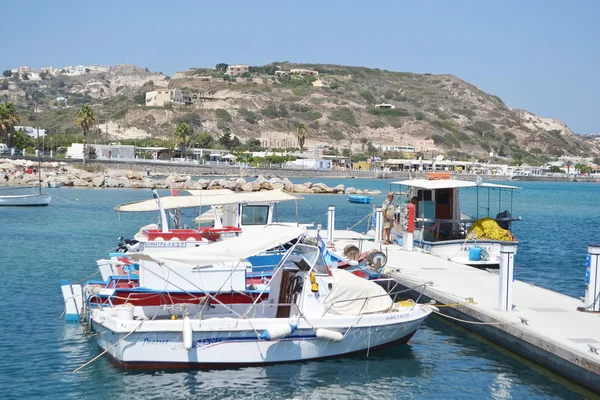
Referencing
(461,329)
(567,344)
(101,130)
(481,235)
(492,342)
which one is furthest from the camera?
(101,130)

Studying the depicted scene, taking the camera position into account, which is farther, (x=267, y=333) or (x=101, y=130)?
(x=101, y=130)

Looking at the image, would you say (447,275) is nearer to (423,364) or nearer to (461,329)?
(461,329)

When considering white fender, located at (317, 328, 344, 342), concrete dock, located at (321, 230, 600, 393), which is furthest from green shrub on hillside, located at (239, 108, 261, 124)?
white fender, located at (317, 328, 344, 342)

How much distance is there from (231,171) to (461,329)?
338 ft

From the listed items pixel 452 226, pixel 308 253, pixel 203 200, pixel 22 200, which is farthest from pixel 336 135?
pixel 308 253

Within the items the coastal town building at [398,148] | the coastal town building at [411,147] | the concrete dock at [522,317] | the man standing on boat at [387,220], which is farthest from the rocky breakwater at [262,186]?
the coastal town building at [411,147]

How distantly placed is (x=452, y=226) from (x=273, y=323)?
14.7 metres

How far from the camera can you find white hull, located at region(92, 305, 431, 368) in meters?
13.8

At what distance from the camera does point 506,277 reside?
53.0 feet

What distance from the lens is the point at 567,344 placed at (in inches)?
530

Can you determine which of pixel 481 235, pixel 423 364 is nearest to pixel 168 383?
pixel 423 364

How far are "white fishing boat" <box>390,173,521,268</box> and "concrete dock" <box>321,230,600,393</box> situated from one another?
2.55 meters

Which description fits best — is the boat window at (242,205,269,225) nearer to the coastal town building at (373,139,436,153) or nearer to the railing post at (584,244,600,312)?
the railing post at (584,244,600,312)

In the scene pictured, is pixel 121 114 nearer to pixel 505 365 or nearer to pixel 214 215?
pixel 214 215
